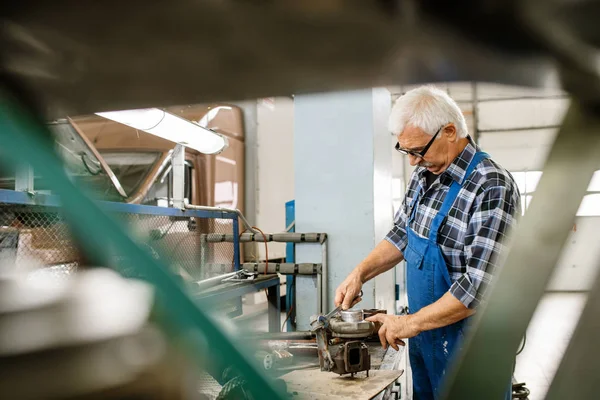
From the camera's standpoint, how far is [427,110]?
1.70 metres

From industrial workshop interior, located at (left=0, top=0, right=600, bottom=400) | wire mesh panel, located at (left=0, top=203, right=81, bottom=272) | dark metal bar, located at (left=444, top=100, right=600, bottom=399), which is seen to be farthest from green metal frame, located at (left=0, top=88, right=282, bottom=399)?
wire mesh panel, located at (left=0, top=203, right=81, bottom=272)

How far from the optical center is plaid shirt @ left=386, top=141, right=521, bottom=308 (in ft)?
5.08

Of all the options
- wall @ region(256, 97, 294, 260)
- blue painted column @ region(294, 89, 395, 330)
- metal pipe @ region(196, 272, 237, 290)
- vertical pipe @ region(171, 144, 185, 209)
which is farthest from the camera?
wall @ region(256, 97, 294, 260)

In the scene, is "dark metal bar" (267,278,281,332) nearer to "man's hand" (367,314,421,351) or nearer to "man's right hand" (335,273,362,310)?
"man's right hand" (335,273,362,310)

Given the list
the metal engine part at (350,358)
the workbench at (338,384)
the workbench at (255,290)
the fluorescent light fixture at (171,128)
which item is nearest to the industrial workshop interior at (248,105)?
the workbench at (338,384)

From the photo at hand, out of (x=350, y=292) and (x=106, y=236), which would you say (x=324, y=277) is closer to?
(x=350, y=292)

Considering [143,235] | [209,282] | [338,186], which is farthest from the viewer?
[338,186]

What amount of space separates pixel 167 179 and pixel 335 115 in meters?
1.62

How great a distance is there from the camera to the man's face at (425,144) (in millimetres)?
1744

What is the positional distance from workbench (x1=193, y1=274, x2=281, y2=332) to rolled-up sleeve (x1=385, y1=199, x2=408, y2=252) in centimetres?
84

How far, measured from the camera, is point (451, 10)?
402 mm

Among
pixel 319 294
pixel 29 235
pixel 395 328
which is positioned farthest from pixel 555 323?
pixel 319 294

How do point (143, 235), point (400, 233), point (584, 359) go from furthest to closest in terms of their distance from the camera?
point (400, 233) < point (143, 235) < point (584, 359)

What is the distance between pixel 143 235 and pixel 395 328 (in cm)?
103
